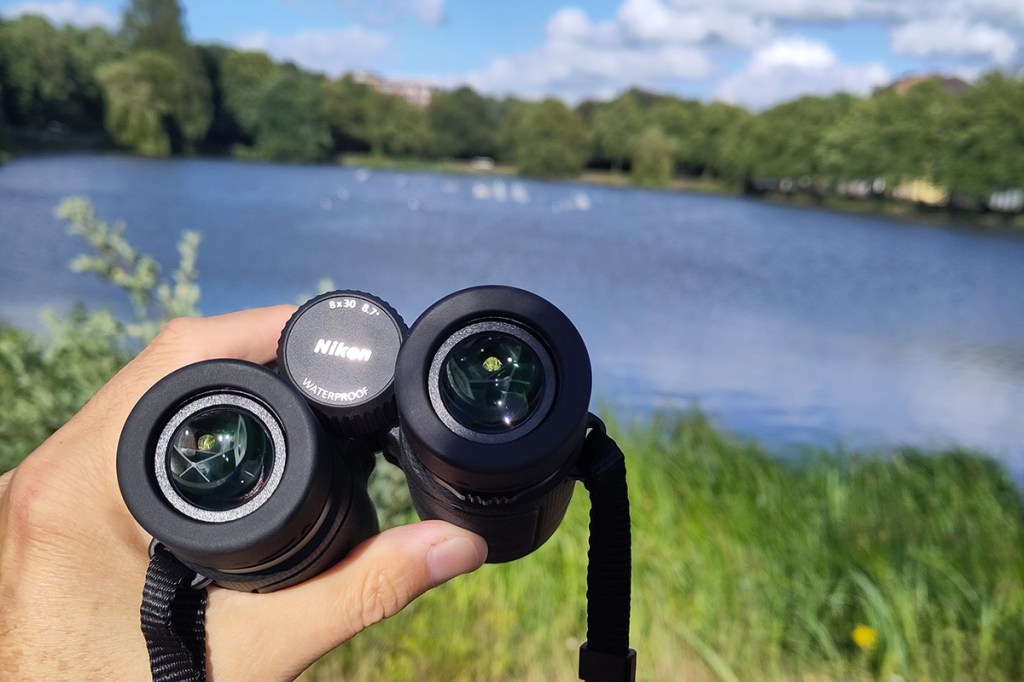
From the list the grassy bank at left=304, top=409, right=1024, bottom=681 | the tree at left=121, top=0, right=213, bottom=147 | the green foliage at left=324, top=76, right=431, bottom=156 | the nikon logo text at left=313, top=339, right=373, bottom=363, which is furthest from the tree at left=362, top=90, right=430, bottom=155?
the nikon logo text at left=313, top=339, right=373, bottom=363

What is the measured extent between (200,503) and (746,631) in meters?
2.11

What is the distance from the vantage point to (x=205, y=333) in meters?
1.35

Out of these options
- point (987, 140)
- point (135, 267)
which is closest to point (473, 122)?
point (987, 140)

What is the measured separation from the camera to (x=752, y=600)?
2.77 meters

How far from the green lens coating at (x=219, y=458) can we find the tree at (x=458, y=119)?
40.8ft

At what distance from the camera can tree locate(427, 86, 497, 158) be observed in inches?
513

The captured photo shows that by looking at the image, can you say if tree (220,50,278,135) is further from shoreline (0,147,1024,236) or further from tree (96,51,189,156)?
tree (96,51,189,156)

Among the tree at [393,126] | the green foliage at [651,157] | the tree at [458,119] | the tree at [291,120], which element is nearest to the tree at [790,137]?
the green foliage at [651,157]

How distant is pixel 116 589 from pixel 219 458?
32cm

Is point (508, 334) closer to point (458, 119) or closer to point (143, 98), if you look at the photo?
point (143, 98)

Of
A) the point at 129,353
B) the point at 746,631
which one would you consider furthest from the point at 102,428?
the point at 129,353

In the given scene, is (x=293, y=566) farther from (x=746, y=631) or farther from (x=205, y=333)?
(x=746, y=631)

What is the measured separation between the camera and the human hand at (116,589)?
1161 mm

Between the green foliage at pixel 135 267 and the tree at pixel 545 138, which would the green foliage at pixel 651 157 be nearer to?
the tree at pixel 545 138
